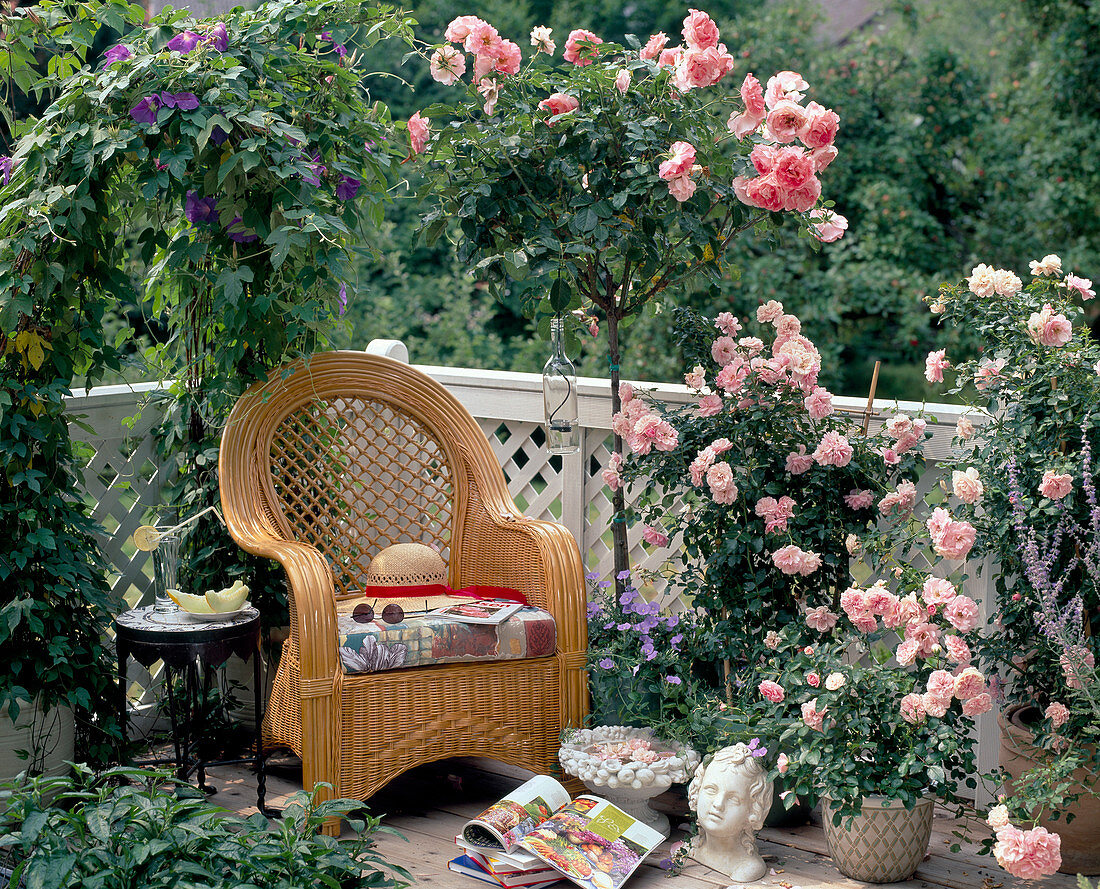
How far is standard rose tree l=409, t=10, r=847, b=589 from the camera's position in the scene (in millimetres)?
2414

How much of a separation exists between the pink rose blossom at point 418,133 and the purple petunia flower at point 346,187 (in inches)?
7.0

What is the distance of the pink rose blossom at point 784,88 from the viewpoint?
94.3 inches

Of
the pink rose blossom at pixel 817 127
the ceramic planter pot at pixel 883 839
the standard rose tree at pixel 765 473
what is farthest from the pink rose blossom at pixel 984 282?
the ceramic planter pot at pixel 883 839

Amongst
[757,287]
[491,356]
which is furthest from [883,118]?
[491,356]

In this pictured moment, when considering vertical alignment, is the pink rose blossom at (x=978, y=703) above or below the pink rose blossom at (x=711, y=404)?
below

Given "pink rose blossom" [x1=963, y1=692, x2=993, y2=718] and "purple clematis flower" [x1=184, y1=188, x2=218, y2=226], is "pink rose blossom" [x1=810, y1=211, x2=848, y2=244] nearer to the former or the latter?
"pink rose blossom" [x1=963, y1=692, x2=993, y2=718]

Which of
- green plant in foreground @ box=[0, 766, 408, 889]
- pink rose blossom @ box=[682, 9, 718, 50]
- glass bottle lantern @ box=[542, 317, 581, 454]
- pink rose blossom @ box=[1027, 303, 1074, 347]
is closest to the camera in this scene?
green plant in foreground @ box=[0, 766, 408, 889]

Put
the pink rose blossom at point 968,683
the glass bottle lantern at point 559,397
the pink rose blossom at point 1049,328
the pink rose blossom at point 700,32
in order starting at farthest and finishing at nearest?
1. the glass bottle lantern at point 559,397
2. the pink rose blossom at point 700,32
3. the pink rose blossom at point 1049,328
4. the pink rose blossom at point 968,683

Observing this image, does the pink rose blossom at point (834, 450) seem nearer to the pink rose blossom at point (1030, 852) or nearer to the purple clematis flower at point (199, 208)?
the pink rose blossom at point (1030, 852)

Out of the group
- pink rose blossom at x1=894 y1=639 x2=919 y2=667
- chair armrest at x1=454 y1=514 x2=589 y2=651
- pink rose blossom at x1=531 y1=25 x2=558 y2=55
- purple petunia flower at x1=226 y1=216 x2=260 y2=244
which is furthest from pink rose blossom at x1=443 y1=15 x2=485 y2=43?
pink rose blossom at x1=894 y1=639 x2=919 y2=667

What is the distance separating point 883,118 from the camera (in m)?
7.25

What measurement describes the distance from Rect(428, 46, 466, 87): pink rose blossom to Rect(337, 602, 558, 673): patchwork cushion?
1265 mm

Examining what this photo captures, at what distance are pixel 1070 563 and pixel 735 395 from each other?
0.80m

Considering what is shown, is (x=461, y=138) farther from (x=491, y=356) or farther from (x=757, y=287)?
(x=491, y=356)
